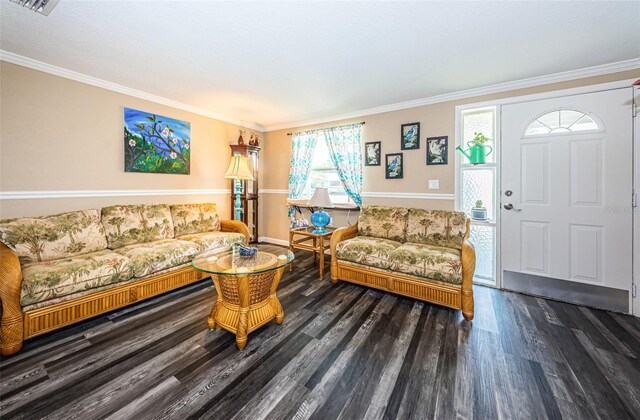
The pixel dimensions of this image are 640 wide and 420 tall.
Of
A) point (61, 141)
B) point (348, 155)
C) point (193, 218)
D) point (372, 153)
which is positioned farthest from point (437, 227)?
point (61, 141)

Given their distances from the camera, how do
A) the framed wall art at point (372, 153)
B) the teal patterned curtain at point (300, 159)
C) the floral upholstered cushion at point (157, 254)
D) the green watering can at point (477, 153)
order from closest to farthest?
1. the floral upholstered cushion at point (157, 254)
2. the green watering can at point (477, 153)
3. the framed wall art at point (372, 153)
4. the teal patterned curtain at point (300, 159)

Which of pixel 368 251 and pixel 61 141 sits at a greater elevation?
pixel 61 141

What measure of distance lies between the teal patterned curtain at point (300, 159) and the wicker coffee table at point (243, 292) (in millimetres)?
2499

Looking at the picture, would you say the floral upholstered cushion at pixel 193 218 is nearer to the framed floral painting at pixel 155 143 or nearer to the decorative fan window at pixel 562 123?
the framed floral painting at pixel 155 143

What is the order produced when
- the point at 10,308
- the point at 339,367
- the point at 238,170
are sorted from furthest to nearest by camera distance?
the point at 238,170 → the point at 10,308 → the point at 339,367

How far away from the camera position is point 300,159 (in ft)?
15.0

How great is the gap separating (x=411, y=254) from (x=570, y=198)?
1.80 m

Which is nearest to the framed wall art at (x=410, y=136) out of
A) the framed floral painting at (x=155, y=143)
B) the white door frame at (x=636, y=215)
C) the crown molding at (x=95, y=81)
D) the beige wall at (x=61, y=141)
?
the white door frame at (x=636, y=215)

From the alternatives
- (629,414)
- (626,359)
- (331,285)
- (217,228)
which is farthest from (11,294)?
(626,359)

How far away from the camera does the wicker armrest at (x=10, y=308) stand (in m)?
1.75

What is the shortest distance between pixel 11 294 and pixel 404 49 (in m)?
3.63

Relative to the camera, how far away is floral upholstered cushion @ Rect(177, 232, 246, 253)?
10.1 feet

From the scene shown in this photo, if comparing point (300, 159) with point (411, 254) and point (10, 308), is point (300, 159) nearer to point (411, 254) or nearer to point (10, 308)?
point (411, 254)

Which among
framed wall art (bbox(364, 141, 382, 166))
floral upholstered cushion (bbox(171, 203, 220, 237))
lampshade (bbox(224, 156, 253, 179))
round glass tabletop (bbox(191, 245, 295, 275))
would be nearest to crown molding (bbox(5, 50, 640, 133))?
framed wall art (bbox(364, 141, 382, 166))
